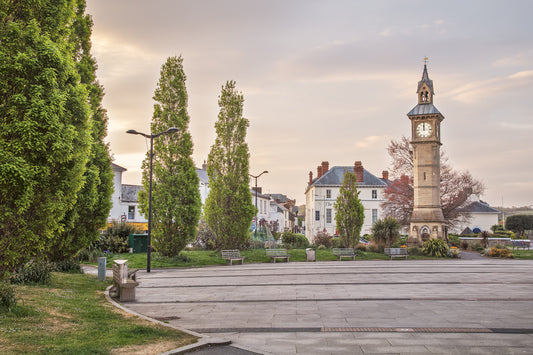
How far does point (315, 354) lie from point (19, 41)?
957 centimetres

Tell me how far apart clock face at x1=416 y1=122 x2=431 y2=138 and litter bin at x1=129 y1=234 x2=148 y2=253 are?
77.1 ft

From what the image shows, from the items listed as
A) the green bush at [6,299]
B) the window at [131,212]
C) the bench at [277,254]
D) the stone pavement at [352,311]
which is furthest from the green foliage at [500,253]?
the window at [131,212]

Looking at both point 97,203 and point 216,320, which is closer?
point 216,320

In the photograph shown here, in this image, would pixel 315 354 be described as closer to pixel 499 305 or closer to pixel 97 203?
pixel 499 305

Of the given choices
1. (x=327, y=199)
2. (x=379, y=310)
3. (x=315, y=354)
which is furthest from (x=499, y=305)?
(x=327, y=199)

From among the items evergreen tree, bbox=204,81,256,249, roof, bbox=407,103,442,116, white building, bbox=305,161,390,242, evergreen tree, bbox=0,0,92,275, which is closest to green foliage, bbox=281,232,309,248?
evergreen tree, bbox=204,81,256,249

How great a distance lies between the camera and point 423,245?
33000 mm

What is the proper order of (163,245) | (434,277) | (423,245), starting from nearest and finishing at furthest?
(434,277)
(163,245)
(423,245)

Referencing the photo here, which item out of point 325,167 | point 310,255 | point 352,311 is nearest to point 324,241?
point 310,255

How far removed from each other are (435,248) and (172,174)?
19.7 m

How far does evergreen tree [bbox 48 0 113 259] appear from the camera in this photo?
17578mm

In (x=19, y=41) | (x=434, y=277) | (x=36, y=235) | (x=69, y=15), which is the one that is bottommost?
(x=434, y=277)

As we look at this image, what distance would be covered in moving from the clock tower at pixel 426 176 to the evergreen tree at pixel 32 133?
97.9ft

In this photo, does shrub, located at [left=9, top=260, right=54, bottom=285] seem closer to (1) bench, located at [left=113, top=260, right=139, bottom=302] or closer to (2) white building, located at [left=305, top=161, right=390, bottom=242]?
(1) bench, located at [left=113, top=260, right=139, bottom=302]
